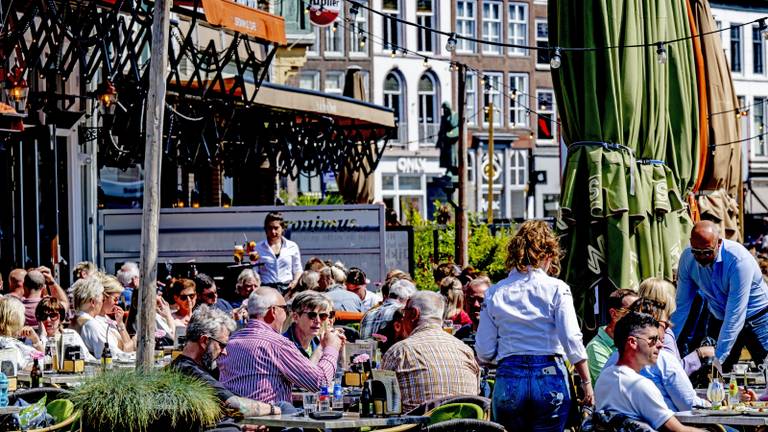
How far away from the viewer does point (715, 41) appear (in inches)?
563

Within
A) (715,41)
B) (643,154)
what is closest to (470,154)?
(715,41)

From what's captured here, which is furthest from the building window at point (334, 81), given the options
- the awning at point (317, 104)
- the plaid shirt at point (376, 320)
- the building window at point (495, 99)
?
the plaid shirt at point (376, 320)

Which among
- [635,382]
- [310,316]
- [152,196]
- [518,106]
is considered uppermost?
[518,106]

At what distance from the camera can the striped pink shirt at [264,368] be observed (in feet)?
26.7

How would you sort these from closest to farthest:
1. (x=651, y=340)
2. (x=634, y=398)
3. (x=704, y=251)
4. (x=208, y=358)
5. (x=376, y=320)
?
(x=634, y=398) → (x=651, y=340) → (x=208, y=358) → (x=704, y=251) → (x=376, y=320)

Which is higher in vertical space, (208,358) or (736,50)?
(736,50)

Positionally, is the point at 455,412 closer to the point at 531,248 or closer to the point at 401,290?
the point at 531,248

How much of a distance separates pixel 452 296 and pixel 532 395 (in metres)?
5.24

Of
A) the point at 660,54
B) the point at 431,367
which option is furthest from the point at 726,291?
the point at 431,367

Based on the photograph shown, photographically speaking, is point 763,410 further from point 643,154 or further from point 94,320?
point 94,320

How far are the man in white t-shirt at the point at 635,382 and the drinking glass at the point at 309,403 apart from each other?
1.55 meters

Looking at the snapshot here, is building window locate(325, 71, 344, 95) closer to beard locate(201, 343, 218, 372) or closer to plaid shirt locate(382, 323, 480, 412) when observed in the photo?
plaid shirt locate(382, 323, 480, 412)

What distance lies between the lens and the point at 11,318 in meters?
10.4

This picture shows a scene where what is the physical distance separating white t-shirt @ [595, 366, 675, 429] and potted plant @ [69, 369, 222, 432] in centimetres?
192
